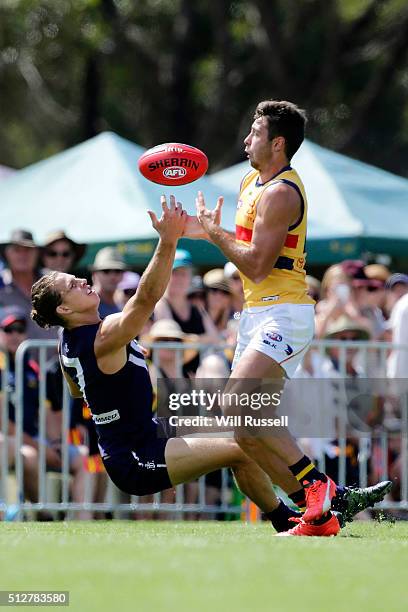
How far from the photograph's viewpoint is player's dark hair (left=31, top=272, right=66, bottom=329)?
7.85 m

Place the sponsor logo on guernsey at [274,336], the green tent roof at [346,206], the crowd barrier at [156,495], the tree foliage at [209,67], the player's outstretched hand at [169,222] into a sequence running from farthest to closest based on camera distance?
the tree foliage at [209,67]
the green tent roof at [346,206]
the crowd barrier at [156,495]
the sponsor logo on guernsey at [274,336]
the player's outstretched hand at [169,222]

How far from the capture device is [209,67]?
108 ft

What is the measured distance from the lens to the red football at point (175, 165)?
794cm

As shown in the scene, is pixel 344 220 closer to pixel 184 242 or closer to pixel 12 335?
pixel 184 242

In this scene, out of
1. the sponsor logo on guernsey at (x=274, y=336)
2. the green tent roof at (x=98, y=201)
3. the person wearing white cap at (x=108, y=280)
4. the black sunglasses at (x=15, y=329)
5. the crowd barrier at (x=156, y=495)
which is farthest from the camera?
the green tent roof at (x=98, y=201)

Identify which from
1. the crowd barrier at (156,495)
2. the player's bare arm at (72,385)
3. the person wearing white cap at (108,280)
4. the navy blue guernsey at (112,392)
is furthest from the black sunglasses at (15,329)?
the navy blue guernsey at (112,392)

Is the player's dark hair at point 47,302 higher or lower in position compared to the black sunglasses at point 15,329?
lower

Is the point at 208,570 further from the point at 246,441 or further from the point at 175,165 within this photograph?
the point at 175,165

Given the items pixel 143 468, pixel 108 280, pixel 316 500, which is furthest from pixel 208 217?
pixel 108 280

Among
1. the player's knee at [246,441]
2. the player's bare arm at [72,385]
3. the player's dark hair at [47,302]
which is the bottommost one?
the player's knee at [246,441]

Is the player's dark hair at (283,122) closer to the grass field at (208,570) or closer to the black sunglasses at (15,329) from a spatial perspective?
the grass field at (208,570)

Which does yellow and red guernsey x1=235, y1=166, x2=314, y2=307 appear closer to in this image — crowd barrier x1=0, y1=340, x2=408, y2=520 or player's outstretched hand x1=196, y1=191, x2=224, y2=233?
player's outstretched hand x1=196, y1=191, x2=224, y2=233

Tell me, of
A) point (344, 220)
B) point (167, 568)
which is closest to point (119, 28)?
point (344, 220)

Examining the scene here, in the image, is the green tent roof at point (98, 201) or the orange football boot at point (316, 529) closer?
the orange football boot at point (316, 529)
